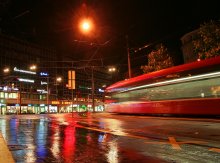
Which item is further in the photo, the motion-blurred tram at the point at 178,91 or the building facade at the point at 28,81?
the building facade at the point at 28,81

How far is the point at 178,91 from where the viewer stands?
20281mm

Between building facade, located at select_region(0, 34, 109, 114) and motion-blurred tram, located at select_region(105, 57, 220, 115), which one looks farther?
building facade, located at select_region(0, 34, 109, 114)

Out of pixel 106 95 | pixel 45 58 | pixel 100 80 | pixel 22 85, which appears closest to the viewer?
pixel 106 95

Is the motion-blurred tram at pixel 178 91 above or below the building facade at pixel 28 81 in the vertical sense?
below

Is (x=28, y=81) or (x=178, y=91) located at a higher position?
(x=28, y=81)

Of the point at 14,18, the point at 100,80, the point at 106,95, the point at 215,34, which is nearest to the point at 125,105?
the point at 106,95

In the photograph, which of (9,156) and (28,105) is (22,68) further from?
(9,156)

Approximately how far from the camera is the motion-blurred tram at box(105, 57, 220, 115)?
57.4 feet

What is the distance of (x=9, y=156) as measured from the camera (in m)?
7.40

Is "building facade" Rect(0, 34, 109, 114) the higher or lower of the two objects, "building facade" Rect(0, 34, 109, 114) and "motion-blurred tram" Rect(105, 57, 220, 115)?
the higher

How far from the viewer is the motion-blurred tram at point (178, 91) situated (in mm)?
17500

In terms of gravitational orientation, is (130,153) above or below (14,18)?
below

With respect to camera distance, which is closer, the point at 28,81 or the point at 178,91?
the point at 178,91

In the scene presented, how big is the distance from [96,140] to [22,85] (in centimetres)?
8589
